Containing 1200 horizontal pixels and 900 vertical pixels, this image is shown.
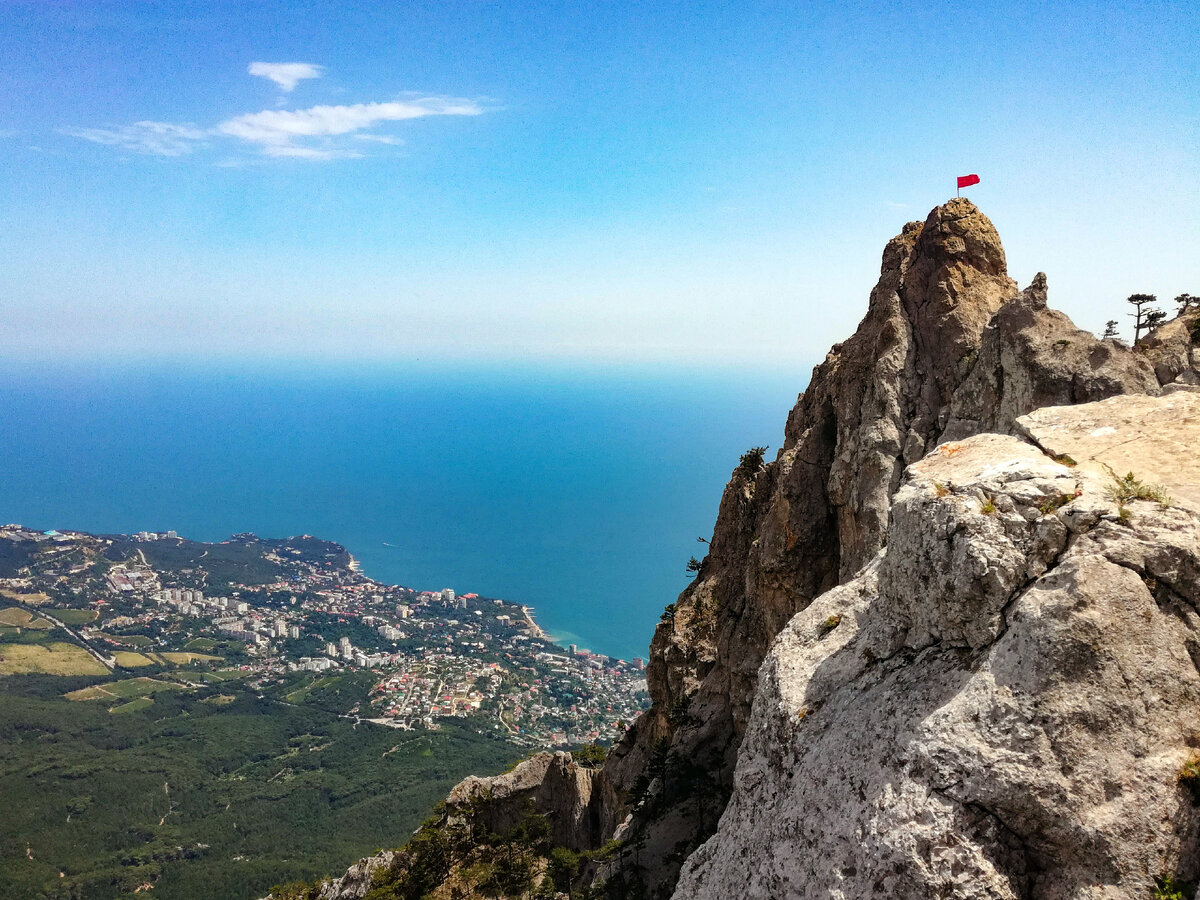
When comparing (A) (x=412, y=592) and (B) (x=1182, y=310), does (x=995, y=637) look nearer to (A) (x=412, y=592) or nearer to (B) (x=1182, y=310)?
(B) (x=1182, y=310)

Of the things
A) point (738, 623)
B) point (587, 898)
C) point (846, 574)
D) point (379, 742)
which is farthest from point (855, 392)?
point (379, 742)

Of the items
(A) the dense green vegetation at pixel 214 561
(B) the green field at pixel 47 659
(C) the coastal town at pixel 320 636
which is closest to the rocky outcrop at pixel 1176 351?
(C) the coastal town at pixel 320 636

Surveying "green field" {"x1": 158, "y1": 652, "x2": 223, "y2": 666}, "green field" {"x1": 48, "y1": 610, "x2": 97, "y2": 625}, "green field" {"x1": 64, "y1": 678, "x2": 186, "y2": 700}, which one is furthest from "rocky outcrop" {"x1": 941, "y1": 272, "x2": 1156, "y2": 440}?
"green field" {"x1": 48, "y1": 610, "x2": 97, "y2": 625}

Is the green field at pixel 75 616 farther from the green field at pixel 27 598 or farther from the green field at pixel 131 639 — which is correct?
the green field at pixel 131 639

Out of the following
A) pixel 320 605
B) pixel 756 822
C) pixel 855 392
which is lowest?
pixel 320 605

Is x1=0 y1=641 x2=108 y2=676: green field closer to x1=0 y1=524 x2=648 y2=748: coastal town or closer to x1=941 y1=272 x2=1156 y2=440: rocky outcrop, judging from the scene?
x1=0 y1=524 x2=648 y2=748: coastal town
